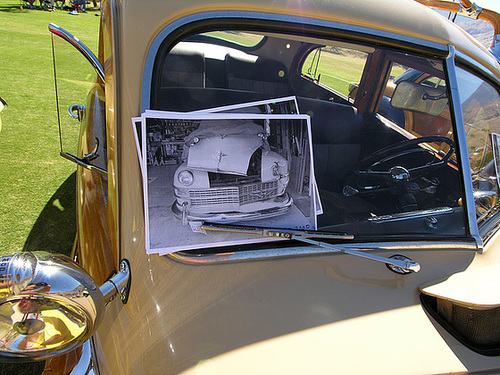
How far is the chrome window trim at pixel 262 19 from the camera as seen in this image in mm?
1018

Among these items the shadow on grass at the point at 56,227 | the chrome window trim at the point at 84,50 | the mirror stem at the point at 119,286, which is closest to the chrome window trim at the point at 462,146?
the mirror stem at the point at 119,286

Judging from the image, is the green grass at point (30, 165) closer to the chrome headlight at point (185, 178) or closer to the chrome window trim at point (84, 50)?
the chrome window trim at point (84, 50)

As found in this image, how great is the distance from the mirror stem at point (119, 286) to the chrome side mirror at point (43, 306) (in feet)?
0.27

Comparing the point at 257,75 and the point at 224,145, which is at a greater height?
the point at 257,75

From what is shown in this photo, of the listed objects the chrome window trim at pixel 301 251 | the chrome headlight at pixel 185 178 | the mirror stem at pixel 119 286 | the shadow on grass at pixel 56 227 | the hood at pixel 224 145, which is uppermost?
the hood at pixel 224 145

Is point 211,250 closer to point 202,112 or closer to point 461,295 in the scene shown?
point 202,112

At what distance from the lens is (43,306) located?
2.43 feet

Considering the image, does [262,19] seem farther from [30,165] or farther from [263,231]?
[30,165]

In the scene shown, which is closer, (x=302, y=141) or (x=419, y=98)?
(x=302, y=141)

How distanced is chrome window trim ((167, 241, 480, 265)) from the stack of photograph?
3 centimetres

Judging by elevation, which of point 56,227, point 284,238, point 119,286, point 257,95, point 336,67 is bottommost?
point 56,227

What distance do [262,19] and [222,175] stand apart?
52 cm

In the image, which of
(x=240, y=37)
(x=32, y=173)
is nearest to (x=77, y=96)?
(x=240, y=37)

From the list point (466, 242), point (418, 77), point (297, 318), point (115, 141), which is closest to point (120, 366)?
point (297, 318)
